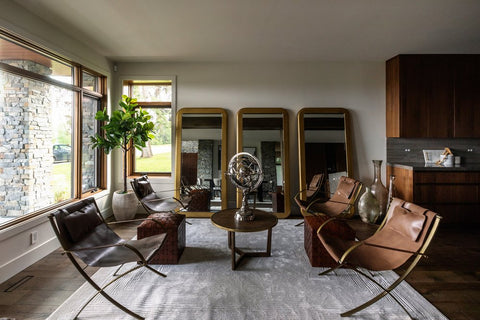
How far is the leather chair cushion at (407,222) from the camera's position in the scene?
190 cm

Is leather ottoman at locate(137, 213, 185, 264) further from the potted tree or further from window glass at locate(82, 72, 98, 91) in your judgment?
window glass at locate(82, 72, 98, 91)

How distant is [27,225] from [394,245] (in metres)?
3.62

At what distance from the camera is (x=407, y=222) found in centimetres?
203

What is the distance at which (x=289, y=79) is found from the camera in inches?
178

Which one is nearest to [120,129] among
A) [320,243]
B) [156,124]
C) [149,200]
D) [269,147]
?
[156,124]

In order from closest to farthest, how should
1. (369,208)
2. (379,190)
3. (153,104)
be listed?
(369,208) → (379,190) → (153,104)

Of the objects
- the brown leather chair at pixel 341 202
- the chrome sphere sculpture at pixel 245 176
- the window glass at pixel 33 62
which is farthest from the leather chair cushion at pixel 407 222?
the window glass at pixel 33 62

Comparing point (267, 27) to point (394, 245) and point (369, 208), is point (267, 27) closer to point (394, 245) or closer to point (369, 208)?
point (394, 245)

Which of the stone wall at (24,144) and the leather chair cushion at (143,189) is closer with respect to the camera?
the stone wall at (24,144)

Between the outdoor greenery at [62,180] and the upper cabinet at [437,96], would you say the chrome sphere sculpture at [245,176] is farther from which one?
the upper cabinet at [437,96]

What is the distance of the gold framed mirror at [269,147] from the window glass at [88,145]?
248cm

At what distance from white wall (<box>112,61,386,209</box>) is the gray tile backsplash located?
19 centimetres

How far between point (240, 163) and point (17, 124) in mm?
2466

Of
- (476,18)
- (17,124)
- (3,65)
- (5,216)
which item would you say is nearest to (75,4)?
(3,65)
